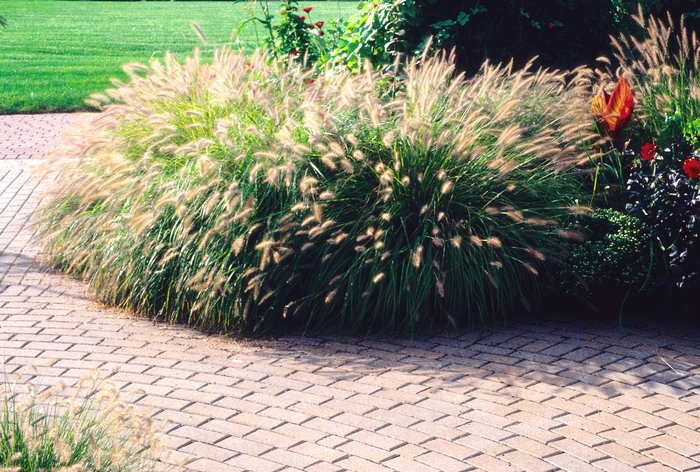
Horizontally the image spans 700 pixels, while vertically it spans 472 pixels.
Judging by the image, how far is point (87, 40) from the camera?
25156mm

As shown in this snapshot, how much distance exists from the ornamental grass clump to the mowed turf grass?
3493 mm

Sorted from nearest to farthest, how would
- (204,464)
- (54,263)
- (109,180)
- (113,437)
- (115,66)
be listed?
(113,437), (204,464), (109,180), (54,263), (115,66)

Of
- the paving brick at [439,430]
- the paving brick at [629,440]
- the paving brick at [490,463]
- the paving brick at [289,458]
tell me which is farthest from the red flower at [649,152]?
the paving brick at [289,458]

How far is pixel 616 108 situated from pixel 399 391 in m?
3.20

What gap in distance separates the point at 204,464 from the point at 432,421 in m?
1.22

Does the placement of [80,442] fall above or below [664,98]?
below

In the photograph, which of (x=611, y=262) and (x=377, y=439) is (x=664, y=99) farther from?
(x=377, y=439)

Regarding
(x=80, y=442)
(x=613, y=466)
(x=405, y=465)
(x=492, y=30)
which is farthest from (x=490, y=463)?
(x=492, y=30)

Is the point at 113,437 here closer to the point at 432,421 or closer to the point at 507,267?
the point at 432,421

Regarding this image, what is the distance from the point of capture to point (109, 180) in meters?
6.55

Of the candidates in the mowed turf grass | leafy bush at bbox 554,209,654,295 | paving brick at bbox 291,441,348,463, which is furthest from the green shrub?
the mowed turf grass

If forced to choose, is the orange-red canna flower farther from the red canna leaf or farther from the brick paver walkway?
the brick paver walkway

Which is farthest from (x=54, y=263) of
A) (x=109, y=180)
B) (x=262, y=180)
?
(x=262, y=180)

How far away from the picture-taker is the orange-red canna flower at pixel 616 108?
6.53 m
